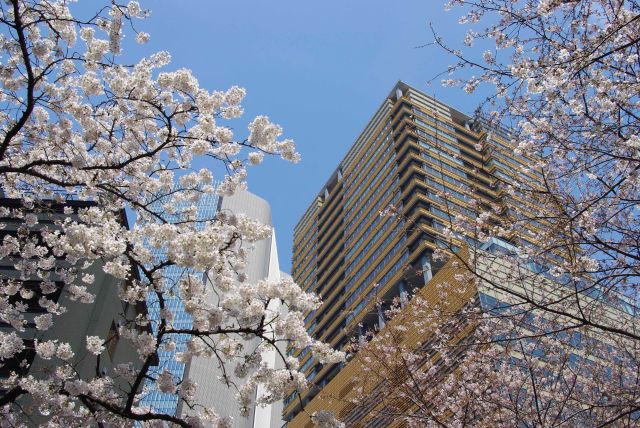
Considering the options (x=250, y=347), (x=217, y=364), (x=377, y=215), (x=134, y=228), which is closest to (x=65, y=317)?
(x=134, y=228)

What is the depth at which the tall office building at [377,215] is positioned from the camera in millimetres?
57438

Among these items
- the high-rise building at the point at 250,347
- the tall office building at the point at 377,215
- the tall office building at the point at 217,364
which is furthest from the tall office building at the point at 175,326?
the tall office building at the point at 377,215

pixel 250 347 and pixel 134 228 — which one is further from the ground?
pixel 250 347

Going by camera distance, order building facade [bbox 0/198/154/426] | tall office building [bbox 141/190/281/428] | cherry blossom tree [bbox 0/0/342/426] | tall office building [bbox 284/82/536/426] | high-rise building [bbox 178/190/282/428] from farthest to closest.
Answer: high-rise building [bbox 178/190/282/428]
tall office building [bbox 141/190/281/428]
tall office building [bbox 284/82/536/426]
building facade [bbox 0/198/154/426]
cherry blossom tree [bbox 0/0/342/426]

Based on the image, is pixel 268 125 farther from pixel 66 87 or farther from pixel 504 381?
pixel 504 381

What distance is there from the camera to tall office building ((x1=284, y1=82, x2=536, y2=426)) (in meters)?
57.4

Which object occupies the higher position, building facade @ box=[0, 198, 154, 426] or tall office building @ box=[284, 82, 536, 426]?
tall office building @ box=[284, 82, 536, 426]

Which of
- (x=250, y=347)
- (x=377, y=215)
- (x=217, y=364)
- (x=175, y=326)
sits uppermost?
(x=377, y=215)

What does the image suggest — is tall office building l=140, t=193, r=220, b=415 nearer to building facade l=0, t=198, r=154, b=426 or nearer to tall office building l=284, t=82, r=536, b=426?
building facade l=0, t=198, r=154, b=426

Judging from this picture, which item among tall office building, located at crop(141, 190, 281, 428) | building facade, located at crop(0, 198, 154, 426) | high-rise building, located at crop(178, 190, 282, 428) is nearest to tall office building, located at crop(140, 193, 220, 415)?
tall office building, located at crop(141, 190, 281, 428)

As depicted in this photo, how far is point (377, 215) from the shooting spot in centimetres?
6625

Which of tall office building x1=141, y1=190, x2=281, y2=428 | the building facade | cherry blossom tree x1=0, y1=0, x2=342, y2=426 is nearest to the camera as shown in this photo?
cherry blossom tree x1=0, y1=0, x2=342, y2=426

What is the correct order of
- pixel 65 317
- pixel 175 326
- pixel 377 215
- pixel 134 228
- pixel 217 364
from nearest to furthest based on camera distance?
pixel 134 228
pixel 65 317
pixel 175 326
pixel 377 215
pixel 217 364

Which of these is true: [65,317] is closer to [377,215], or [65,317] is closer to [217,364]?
[377,215]
